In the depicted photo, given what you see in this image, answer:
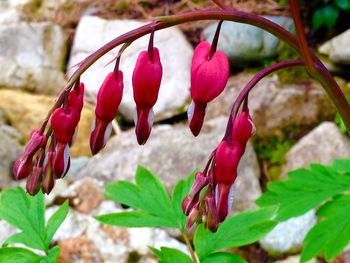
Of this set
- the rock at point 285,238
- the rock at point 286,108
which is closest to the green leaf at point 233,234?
the rock at point 285,238

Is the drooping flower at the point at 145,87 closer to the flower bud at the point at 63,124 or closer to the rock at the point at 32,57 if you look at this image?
the flower bud at the point at 63,124

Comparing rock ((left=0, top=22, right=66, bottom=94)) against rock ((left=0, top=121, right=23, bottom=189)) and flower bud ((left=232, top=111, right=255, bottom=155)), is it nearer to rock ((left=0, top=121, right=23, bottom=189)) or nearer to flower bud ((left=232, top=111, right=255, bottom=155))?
rock ((left=0, top=121, right=23, bottom=189))

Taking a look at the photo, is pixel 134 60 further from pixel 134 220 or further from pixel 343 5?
pixel 134 220

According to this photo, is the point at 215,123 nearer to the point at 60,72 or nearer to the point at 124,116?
the point at 124,116

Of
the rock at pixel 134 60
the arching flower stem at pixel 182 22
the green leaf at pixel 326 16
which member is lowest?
the arching flower stem at pixel 182 22

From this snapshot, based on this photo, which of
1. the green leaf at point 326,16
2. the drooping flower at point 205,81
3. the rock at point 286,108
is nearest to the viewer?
the drooping flower at point 205,81

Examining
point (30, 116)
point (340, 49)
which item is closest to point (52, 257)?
point (30, 116)
